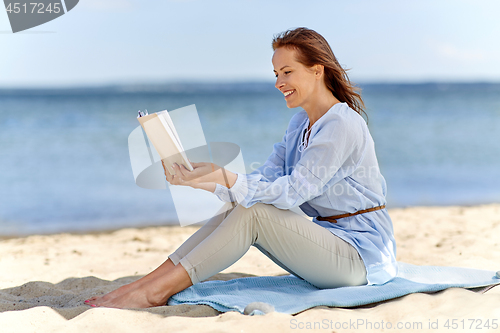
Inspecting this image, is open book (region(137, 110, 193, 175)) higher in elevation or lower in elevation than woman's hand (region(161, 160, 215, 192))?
higher

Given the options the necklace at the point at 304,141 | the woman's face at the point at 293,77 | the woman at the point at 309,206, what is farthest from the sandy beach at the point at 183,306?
the woman's face at the point at 293,77

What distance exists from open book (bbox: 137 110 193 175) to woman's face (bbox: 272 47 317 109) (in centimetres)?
64

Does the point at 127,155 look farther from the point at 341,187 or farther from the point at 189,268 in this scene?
the point at 341,187

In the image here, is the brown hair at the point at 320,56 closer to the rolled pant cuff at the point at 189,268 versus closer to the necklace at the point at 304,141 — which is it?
the necklace at the point at 304,141

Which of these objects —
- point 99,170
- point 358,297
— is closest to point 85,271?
point 358,297

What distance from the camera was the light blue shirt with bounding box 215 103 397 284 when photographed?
6.52ft

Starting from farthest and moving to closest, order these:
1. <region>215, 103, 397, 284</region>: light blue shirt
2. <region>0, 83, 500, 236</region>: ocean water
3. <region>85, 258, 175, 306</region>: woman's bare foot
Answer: <region>0, 83, 500, 236</region>: ocean water < <region>85, 258, 175, 306</region>: woman's bare foot < <region>215, 103, 397, 284</region>: light blue shirt

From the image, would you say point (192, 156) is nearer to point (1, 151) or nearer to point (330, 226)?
point (330, 226)

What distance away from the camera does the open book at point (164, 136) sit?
1866mm

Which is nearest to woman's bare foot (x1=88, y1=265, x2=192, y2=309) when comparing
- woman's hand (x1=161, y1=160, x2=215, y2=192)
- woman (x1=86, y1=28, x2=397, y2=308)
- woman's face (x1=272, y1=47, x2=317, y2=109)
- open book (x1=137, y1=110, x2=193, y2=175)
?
woman (x1=86, y1=28, x2=397, y2=308)

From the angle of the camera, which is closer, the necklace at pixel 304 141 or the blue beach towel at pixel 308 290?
the blue beach towel at pixel 308 290

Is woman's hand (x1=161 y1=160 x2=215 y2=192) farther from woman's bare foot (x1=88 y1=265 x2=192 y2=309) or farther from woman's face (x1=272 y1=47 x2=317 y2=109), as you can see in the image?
woman's face (x1=272 y1=47 x2=317 y2=109)

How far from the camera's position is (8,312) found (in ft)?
6.40

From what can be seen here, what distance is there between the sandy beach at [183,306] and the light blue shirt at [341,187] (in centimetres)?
29
